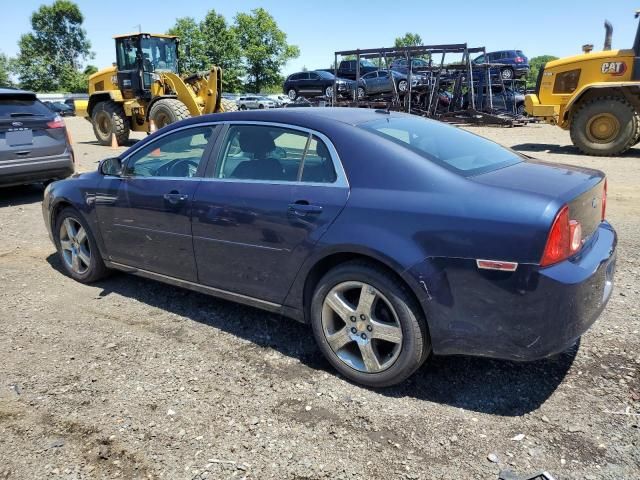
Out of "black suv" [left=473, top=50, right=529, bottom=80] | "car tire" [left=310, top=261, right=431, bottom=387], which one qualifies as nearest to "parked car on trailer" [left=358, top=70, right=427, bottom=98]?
"black suv" [left=473, top=50, right=529, bottom=80]

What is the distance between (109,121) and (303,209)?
14026mm

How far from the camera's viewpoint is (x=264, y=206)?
321cm

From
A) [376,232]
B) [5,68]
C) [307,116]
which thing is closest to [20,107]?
[307,116]

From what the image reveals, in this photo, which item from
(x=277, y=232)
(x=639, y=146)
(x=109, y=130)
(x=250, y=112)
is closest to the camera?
(x=277, y=232)

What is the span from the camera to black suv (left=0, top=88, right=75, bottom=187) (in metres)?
7.56

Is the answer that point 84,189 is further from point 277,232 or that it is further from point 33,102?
point 33,102

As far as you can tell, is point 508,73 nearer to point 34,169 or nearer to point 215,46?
point 34,169

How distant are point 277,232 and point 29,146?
6.40 m

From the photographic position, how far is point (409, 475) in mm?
2320

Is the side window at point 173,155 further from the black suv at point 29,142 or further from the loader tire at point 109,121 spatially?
the loader tire at point 109,121

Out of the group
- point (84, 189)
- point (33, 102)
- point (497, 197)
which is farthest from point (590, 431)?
point (33, 102)

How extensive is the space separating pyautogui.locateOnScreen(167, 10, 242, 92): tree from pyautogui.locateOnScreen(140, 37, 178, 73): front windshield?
46.4m

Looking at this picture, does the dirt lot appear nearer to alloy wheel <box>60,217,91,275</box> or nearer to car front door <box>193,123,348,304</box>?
car front door <box>193,123,348,304</box>

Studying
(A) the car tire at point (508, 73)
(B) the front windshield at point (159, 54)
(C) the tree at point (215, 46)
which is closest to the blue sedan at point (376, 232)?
(B) the front windshield at point (159, 54)
